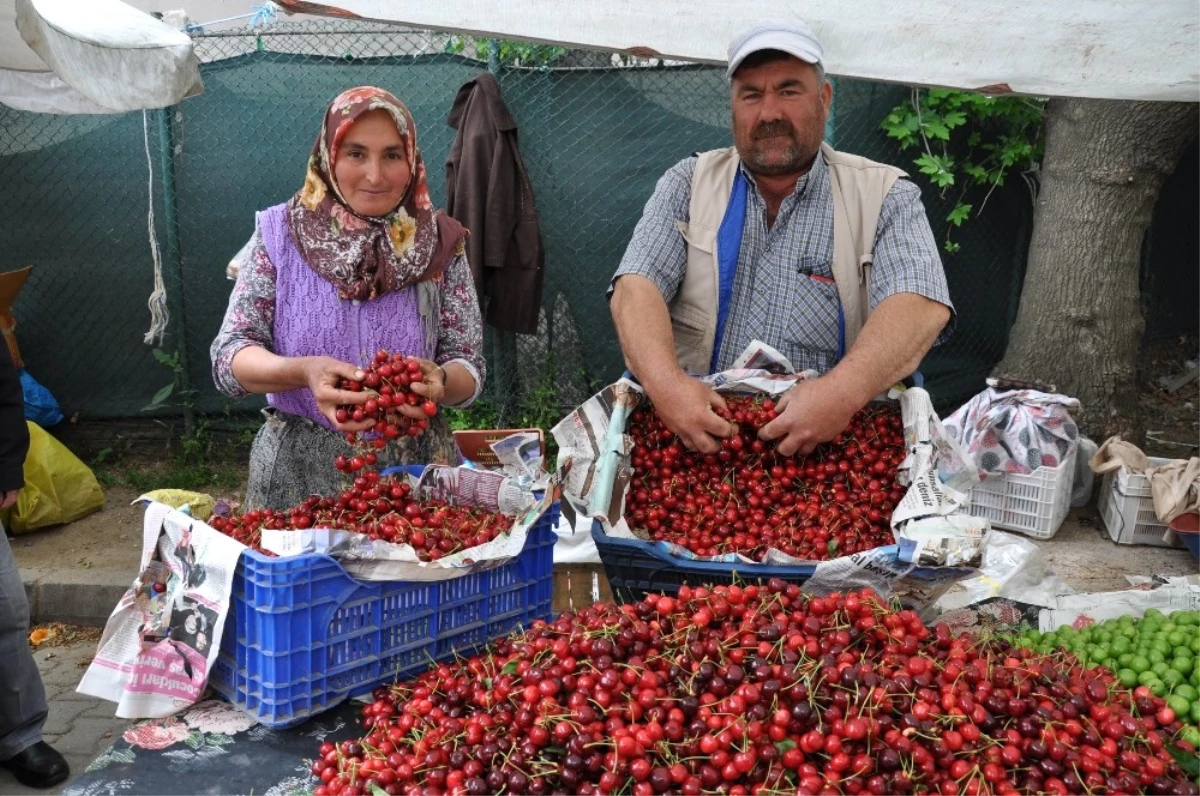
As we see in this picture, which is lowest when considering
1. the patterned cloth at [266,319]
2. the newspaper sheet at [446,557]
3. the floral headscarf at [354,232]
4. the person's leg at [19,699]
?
the person's leg at [19,699]

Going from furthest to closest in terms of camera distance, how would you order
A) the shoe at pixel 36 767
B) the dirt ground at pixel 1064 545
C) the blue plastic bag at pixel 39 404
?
1. the blue plastic bag at pixel 39 404
2. the dirt ground at pixel 1064 545
3. the shoe at pixel 36 767

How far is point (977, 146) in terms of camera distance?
641 cm

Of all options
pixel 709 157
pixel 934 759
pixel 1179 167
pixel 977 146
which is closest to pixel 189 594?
pixel 934 759

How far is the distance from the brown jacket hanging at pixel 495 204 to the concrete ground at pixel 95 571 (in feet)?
8.22

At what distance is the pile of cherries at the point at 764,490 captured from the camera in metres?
2.39

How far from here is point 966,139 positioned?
6.42 metres

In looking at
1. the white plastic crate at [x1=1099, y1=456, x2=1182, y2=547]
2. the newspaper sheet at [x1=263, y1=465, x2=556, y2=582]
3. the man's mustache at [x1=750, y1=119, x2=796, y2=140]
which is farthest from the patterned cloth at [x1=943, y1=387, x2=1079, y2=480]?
the newspaper sheet at [x1=263, y1=465, x2=556, y2=582]

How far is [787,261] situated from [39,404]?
5.27 metres

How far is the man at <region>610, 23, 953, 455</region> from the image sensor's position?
2.76 m

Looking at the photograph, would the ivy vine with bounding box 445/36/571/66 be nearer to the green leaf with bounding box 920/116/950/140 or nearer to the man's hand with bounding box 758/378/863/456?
the green leaf with bounding box 920/116/950/140

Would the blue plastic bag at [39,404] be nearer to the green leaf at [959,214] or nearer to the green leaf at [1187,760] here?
the green leaf at [959,214]

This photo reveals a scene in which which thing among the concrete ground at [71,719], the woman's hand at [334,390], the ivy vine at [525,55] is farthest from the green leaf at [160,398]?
the woman's hand at [334,390]

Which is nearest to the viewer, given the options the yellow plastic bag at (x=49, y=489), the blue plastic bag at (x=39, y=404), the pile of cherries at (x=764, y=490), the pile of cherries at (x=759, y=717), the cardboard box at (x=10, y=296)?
the pile of cherries at (x=759, y=717)

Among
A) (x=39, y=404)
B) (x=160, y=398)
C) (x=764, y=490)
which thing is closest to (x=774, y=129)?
(x=764, y=490)
